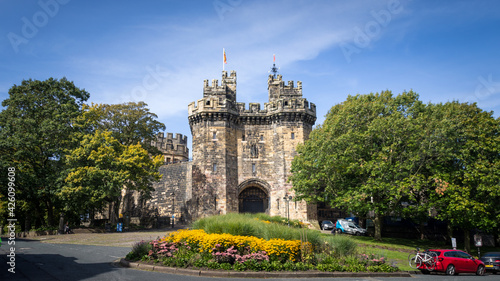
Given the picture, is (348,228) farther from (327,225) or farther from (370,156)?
(370,156)

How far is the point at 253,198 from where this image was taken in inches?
1555

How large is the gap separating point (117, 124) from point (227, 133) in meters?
12.2

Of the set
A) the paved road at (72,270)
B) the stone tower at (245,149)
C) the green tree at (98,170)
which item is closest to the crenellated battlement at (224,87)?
the stone tower at (245,149)

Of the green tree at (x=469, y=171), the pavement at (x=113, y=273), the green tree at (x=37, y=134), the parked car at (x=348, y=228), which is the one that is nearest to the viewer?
the pavement at (x=113, y=273)

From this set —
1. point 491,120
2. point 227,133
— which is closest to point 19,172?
point 227,133

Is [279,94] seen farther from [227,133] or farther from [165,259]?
[165,259]

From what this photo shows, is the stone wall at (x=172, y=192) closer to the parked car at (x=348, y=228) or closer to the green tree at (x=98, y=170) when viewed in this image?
the green tree at (x=98, y=170)

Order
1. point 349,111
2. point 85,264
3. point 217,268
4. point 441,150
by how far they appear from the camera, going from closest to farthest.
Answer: point 217,268
point 85,264
point 441,150
point 349,111

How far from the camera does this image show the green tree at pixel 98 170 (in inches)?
1197

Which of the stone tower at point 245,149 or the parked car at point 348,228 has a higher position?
the stone tower at point 245,149

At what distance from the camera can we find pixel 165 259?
14008 millimetres

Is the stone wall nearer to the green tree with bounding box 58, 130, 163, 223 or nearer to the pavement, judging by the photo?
the green tree with bounding box 58, 130, 163, 223

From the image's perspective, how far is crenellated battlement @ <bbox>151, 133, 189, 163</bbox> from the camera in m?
59.2

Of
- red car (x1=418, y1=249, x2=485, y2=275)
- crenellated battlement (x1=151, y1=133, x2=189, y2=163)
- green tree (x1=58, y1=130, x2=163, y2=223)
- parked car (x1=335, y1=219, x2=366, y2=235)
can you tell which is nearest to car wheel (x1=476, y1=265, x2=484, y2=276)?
red car (x1=418, y1=249, x2=485, y2=275)
